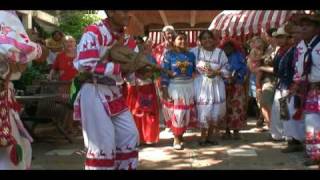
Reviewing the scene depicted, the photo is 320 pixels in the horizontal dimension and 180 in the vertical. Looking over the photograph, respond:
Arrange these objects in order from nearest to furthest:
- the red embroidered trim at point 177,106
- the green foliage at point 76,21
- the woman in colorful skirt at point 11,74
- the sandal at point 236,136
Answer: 1. the woman in colorful skirt at point 11,74
2. the red embroidered trim at point 177,106
3. the sandal at point 236,136
4. the green foliage at point 76,21

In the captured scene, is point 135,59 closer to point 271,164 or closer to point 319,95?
point 319,95

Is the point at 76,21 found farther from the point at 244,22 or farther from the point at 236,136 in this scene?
the point at 236,136

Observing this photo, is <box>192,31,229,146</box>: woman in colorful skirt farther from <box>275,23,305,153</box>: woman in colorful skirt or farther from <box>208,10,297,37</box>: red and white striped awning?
<box>208,10,297,37</box>: red and white striped awning

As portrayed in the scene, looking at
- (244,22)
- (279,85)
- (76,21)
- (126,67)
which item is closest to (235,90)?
(279,85)

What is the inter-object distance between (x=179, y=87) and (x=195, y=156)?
1.13 m

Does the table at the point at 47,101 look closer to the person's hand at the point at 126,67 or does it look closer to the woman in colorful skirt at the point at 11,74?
the person's hand at the point at 126,67

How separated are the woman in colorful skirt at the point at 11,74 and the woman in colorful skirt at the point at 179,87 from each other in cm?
402

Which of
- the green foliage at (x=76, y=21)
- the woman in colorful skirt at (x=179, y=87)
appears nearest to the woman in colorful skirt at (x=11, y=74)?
the woman in colorful skirt at (x=179, y=87)

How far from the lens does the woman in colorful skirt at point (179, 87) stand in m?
8.14

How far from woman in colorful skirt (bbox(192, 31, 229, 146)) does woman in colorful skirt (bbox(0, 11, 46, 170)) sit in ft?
14.6

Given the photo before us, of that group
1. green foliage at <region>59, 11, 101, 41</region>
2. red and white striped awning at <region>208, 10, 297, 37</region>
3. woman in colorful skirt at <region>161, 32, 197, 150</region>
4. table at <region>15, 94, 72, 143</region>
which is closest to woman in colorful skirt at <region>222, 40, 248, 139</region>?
woman in colorful skirt at <region>161, 32, 197, 150</region>

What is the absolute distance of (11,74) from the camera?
4.15m
